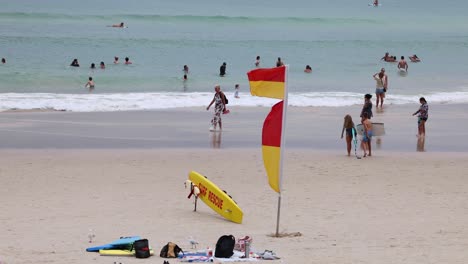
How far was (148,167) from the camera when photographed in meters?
18.0

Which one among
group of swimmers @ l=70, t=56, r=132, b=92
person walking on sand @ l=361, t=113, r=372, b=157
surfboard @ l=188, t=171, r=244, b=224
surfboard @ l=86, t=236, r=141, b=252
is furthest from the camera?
group of swimmers @ l=70, t=56, r=132, b=92

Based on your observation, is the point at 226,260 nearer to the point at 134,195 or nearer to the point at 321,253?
the point at 321,253

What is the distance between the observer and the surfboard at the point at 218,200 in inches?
533

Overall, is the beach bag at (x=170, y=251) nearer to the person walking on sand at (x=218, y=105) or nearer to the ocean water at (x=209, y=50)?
the person walking on sand at (x=218, y=105)

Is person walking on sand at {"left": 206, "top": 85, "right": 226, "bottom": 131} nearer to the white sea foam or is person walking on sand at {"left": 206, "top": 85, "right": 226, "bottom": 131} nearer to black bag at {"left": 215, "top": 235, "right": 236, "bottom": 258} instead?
the white sea foam

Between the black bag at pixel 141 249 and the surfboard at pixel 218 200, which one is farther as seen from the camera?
the surfboard at pixel 218 200

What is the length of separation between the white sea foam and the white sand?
799cm

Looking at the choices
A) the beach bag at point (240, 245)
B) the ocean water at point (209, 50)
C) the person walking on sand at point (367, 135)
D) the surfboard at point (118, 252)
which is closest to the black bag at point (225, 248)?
the beach bag at point (240, 245)

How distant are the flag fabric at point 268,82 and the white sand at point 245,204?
75.3 inches

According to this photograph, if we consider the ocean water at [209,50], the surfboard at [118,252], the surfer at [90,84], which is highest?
the ocean water at [209,50]

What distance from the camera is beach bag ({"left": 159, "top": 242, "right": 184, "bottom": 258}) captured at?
11156mm

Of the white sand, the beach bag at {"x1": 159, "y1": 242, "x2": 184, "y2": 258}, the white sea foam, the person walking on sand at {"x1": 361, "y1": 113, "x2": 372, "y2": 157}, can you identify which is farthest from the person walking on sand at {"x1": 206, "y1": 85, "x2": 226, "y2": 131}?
the beach bag at {"x1": 159, "y1": 242, "x2": 184, "y2": 258}

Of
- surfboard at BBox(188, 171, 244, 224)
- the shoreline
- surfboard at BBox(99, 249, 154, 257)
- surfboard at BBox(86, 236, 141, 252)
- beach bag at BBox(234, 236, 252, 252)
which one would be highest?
the shoreline

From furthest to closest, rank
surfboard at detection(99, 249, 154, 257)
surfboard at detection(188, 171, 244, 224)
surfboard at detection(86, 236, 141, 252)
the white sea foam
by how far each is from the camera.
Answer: the white sea foam
surfboard at detection(188, 171, 244, 224)
surfboard at detection(86, 236, 141, 252)
surfboard at detection(99, 249, 154, 257)
